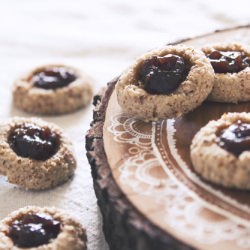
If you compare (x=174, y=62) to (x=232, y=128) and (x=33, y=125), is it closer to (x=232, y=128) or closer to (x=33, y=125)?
(x=232, y=128)

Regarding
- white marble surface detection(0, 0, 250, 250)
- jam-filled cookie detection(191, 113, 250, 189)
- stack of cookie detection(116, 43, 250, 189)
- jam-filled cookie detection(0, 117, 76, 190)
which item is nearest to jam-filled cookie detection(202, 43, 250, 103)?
stack of cookie detection(116, 43, 250, 189)

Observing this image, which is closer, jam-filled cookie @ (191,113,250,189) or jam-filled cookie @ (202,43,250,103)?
jam-filled cookie @ (191,113,250,189)

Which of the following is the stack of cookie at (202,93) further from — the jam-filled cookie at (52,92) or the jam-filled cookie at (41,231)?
the jam-filled cookie at (52,92)

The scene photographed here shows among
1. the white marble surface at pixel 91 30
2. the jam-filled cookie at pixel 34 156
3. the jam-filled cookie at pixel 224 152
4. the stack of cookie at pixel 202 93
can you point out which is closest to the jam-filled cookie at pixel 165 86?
the stack of cookie at pixel 202 93

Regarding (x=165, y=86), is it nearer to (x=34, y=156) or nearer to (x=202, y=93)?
(x=202, y=93)

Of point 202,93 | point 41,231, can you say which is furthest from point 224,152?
point 41,231

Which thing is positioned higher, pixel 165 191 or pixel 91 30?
pixel 165 191

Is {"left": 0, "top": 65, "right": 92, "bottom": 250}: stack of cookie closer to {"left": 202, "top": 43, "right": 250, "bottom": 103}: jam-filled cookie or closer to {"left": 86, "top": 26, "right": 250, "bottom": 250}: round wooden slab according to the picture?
{"left": 86, "top": 26, "right": 250, "bottom": 250}: round wooden slab
